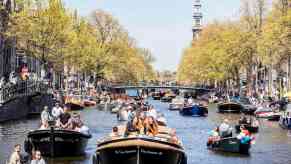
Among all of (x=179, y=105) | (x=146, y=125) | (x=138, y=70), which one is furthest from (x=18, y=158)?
(x=138, y=70)

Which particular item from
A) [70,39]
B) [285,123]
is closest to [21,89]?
[70,39]

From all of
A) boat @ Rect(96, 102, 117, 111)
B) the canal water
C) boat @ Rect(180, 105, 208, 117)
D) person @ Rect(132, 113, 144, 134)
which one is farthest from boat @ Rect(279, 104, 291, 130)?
boat @ Rect(96, 102, 117, 111)

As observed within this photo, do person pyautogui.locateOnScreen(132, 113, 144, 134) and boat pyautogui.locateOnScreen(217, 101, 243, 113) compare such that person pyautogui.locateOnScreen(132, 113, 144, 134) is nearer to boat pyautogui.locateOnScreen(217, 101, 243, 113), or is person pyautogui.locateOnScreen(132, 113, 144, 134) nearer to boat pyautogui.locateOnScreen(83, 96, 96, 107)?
boat pyautogui.locateOnScreen(217, 101, 243, 113)

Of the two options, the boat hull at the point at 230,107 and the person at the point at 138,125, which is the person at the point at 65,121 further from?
the boat hull at the point at 230,107

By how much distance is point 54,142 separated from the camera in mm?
35906

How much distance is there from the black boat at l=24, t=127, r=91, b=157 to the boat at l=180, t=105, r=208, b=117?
44.6 metres

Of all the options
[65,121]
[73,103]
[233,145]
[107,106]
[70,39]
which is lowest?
[233,145]

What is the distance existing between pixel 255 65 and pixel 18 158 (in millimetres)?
79859

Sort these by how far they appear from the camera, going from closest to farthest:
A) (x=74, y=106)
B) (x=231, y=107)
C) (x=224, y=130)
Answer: (x=224, y=130) → (x=231, y=107) → (x=74, y=106)

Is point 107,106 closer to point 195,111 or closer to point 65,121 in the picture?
point 195,111

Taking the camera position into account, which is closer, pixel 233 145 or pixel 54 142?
pixel 54 142

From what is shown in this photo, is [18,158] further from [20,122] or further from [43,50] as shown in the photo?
[43,50]

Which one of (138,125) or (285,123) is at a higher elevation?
(138,125)

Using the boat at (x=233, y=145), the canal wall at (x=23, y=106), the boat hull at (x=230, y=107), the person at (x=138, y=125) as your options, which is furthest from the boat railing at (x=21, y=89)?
the person at (x=138, y=125)
